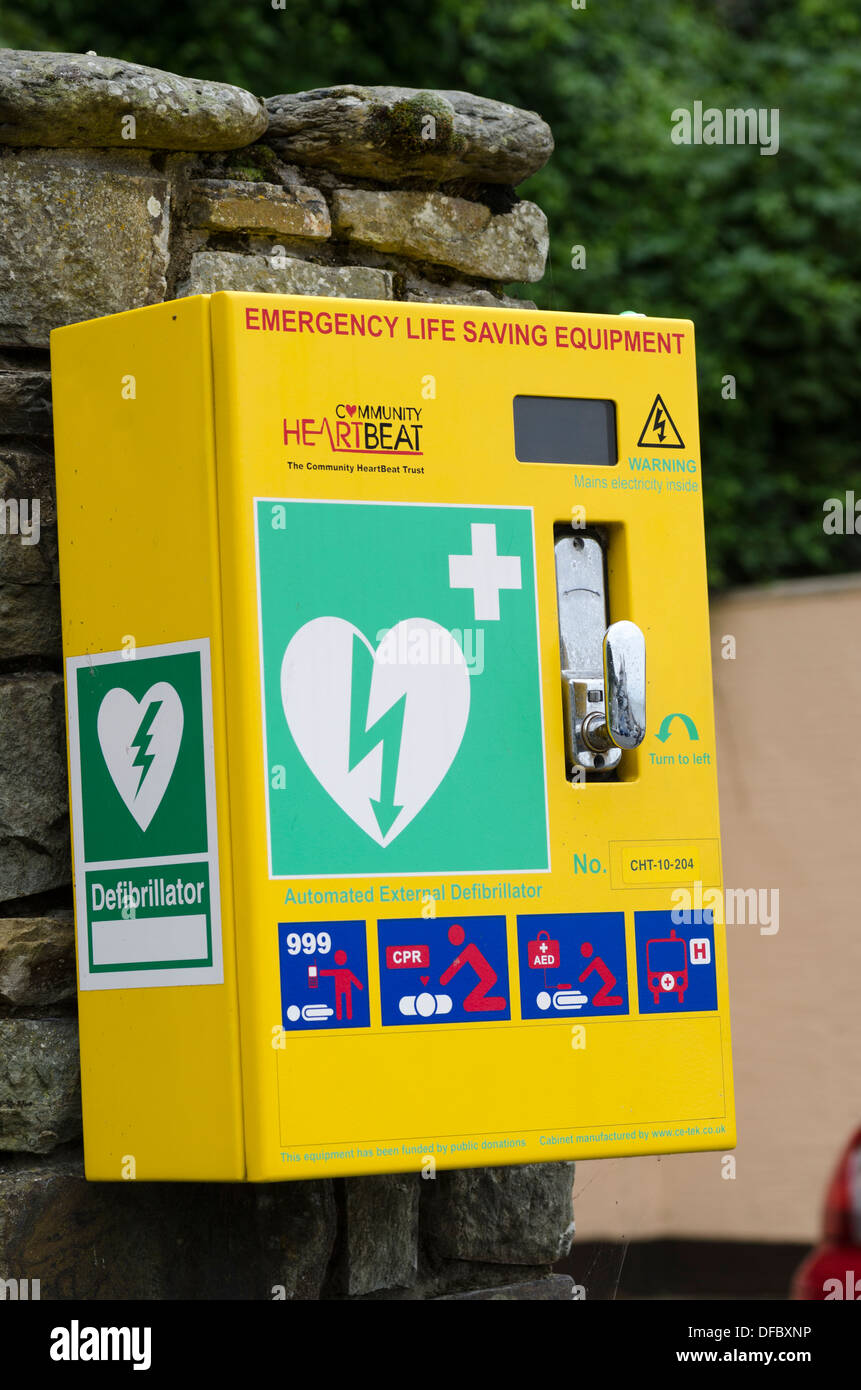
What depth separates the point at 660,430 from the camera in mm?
2848

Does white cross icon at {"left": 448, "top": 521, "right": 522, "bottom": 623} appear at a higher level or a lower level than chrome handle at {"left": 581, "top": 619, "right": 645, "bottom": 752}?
higher

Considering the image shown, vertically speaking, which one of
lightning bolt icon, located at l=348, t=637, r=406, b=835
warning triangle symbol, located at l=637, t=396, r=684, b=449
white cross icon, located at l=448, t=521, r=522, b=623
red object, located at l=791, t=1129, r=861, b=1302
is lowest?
red object, located at l=791, t=1129, r=861, b=1302

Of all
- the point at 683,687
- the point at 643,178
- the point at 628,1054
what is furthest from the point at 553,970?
the point at 643,178

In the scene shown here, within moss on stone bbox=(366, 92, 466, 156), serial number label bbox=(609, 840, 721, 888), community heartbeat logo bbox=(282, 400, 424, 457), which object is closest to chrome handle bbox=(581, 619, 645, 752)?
serial number label bbox=(609, 840, 721, 888)

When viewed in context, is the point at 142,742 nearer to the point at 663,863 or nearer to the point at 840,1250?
the point at 663,863

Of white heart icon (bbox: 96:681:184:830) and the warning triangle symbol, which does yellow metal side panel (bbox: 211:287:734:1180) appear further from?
white heart icon (bbox: 96:681:184:830)

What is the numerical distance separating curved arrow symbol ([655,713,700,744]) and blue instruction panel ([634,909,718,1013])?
26 centimetres

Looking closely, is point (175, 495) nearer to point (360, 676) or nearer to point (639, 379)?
point (360, 676)

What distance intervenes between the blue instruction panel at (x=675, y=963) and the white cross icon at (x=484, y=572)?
515 millimetres

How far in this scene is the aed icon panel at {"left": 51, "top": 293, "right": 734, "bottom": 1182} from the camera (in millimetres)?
2514

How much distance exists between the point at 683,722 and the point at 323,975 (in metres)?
0.69

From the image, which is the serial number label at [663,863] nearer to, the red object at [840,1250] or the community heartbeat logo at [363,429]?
the community heartbeat logo at [363,429]

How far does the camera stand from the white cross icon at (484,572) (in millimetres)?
2656

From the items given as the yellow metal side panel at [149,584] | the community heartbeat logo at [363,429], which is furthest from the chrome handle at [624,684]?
the yellow metal side panel at [149,584]
